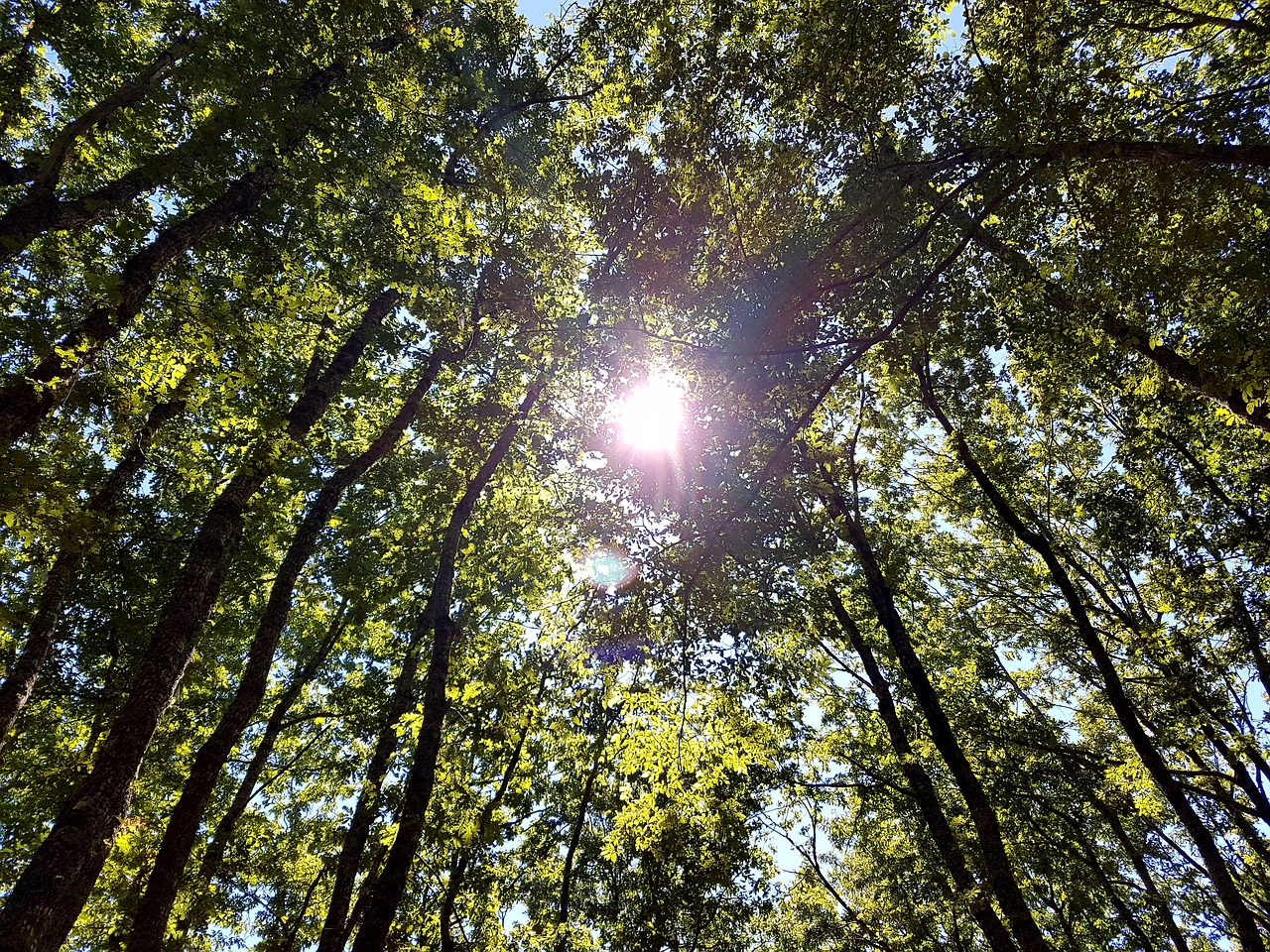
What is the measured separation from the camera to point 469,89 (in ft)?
38.3

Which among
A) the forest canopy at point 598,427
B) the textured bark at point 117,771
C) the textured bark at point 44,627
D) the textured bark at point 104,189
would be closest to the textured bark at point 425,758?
the forest canopy at point 598,427

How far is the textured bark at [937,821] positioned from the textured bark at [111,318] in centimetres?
1323

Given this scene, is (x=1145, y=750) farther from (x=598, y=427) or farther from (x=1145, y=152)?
(x=598, y=427)

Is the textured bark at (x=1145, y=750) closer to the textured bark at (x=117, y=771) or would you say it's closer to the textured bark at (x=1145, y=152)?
the textured bark at (x=1145, y=152)

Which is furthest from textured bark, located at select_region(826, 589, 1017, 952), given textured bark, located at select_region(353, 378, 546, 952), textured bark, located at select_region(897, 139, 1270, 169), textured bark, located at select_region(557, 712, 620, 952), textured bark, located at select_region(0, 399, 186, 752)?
textured bark, located at select_region(0, 399, 186, 752)

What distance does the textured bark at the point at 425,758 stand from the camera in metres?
6.80

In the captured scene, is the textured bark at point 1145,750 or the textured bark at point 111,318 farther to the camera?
the textured bark at point 1145,750

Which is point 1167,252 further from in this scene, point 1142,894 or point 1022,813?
point 1142,894

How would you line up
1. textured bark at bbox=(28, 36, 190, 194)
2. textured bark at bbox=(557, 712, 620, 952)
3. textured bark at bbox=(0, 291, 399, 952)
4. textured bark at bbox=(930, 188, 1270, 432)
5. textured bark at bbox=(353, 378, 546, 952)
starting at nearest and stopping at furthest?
textured bark at bbox=(0, 291, 399, 952) < textured bark at bbox=(28, 36, 190, 194) < textured bark at bbox=(930, 188, 1270, 432) < textured bark at bbox=(353, 378, 546, 952) < textured bark at bbox=(557, 712, 620, 952)

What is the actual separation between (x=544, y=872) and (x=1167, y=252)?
65.1ft

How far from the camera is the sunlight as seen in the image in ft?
28.1

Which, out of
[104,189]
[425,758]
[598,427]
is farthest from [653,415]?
[104,189]

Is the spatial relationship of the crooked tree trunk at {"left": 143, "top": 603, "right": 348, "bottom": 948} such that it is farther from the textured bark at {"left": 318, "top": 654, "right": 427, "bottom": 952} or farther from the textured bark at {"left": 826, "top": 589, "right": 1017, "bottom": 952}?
the textured bark at {"left": 826, "top": 589, "right": 1017, "bottom": 952}

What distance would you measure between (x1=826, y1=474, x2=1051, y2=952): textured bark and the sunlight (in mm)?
Result: 2551
